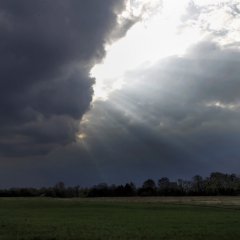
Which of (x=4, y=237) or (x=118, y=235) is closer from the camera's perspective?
(x=4, y=237)

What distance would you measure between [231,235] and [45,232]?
14.6 meters

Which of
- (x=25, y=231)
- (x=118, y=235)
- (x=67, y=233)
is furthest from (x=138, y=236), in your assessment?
(x=25, y=231)

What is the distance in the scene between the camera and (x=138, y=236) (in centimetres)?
3534

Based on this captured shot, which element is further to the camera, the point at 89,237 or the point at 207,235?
the point at 207,235

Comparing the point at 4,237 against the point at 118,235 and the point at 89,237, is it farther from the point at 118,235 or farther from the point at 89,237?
the point at 118,235

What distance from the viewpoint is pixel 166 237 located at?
34.8 meters

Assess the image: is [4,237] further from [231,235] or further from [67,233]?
[231,235]

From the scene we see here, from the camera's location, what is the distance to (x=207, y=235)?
37.1m

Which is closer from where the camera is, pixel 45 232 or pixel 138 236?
pixel 138 236

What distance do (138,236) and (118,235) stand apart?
1645 mm

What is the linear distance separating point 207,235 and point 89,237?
31.1ft

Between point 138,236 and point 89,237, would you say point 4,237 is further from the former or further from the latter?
point 138,236

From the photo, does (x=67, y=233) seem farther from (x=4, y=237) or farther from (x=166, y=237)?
(x=166, y=237)

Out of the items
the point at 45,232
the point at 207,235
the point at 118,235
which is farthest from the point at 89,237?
the point at 207,235
